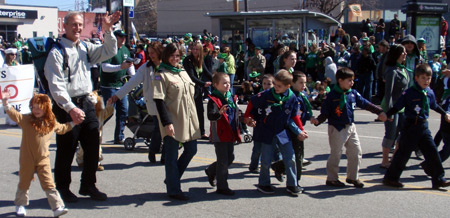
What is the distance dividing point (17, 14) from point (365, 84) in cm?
5058

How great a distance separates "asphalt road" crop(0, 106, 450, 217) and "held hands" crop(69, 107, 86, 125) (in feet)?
3.52

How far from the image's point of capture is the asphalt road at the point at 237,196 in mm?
5727

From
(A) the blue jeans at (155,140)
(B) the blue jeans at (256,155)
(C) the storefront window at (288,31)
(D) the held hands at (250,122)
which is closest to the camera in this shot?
(D) the held hands at (250,122)

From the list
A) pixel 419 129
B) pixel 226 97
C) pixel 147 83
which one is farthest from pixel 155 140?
pixel 419 129

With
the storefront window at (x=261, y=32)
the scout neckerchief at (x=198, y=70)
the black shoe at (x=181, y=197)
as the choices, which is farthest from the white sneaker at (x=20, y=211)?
the storefront window at (x=261, y=32)

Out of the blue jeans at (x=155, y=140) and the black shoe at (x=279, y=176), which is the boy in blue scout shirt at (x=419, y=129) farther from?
the blue jeans at (x=155, y=140)

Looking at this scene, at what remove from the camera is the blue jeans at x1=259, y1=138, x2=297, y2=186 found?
6.20 meters

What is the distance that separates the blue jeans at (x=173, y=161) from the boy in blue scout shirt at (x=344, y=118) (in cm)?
161

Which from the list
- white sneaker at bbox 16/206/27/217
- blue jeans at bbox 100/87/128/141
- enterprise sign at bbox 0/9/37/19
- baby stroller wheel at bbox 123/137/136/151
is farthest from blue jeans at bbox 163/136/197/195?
enterprise sign at bbox 0/9/37/19

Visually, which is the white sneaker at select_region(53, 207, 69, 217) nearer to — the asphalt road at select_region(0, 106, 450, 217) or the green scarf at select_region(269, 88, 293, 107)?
the asphalt road at select_region(0, 106, 450, 217)

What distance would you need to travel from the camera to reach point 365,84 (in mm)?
16156

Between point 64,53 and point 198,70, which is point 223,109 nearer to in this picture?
point 64,53

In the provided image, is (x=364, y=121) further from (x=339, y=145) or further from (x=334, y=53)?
(x=339, y=145)

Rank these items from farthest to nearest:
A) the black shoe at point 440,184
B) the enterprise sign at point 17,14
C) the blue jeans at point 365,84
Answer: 1. the enterprise sign at point 17,14
2. the blue jeans at point 365,84
3. the black shoe at point 440,184
